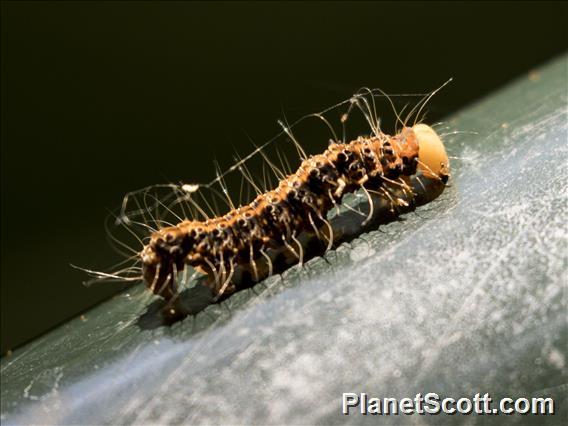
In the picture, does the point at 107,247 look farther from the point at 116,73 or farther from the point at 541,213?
the point at 541,213

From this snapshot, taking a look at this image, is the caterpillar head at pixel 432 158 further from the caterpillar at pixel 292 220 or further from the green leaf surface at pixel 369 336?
the green leaf surface at pixel 369 336

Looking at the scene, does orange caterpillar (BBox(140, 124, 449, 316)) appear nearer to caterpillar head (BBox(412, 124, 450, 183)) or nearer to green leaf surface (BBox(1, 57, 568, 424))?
caterpillar head (BBox(412, 124, 450, 183))

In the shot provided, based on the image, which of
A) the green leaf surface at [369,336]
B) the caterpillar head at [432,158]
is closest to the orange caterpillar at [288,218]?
the caterpillar head at [432,158]

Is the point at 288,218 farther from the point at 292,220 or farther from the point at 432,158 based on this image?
the point at 432,158

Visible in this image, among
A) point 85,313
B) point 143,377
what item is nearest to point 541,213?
point 143,377

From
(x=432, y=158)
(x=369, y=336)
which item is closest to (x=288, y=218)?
(x=432, y=158)

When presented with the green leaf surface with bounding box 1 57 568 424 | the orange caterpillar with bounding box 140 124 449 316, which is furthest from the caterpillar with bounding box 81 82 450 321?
the green leaf surface with bounding box 1 57 568 424
